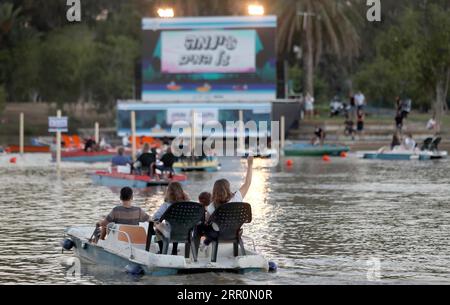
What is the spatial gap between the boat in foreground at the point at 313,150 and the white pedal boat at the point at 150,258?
1948 inches

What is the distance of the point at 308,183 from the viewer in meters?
48.9

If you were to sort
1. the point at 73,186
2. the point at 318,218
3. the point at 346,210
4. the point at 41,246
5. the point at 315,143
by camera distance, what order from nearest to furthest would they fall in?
the point at 41,246
the point at 318,218
the point at 346,210
the point at 73,186
the point at 315,143

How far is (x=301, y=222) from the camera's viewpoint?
32.4 metres

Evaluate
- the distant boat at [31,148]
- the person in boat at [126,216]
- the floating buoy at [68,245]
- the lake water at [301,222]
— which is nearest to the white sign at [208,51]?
the distant boat at [31,148]

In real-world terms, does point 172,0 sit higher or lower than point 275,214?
higher

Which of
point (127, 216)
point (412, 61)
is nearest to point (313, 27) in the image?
point (412, 61)

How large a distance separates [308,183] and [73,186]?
844 cm

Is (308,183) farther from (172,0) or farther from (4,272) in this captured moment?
(172,0)

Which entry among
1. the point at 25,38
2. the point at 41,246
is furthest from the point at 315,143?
the point at 41,246

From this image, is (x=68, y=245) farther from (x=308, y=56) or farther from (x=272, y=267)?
(x=308, y=56)

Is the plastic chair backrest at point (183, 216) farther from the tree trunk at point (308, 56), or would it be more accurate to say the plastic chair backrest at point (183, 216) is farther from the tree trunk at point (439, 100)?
the tree trunk at point (308, 56)

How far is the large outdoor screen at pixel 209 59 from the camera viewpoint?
86.4 meters

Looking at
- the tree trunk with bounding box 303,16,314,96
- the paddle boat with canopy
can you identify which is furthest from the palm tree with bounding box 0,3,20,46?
the paddle boat with canopy

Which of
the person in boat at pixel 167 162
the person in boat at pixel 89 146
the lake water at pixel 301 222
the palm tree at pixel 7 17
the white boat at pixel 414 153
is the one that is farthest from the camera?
the palm tree at pixel 7 17
